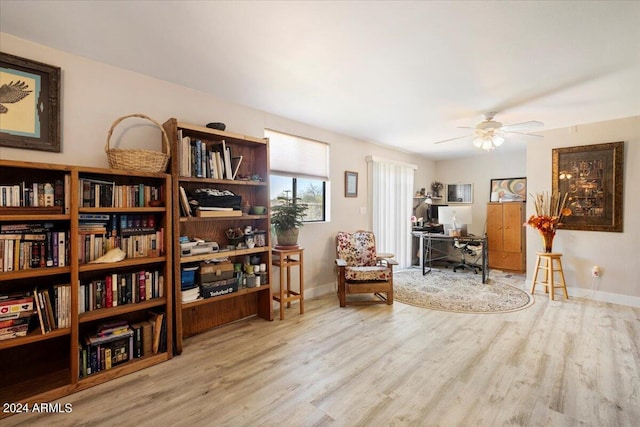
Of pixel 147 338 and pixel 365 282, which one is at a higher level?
pixel 365 282

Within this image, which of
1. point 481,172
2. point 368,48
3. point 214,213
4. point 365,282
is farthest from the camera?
point 481,172

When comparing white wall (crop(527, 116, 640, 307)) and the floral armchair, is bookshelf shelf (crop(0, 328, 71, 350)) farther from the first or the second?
white wall (crop(527, 116, 640, 307))

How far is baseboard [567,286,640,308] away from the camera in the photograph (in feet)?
11.7

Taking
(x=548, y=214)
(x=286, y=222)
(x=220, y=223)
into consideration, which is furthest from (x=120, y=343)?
(x=548, y=214)

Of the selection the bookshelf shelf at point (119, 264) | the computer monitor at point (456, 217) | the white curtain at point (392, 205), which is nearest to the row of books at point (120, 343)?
the bookshelf shelf at point (119, 264)

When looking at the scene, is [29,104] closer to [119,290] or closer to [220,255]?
[119,290]

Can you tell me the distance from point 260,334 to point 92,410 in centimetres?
132

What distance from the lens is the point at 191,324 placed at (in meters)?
2.77

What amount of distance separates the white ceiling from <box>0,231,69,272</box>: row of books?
1.33m

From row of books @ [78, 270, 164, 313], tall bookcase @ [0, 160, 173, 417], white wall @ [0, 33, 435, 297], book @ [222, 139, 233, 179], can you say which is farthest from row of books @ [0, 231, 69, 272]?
book @ [222, 139, 233, 179]

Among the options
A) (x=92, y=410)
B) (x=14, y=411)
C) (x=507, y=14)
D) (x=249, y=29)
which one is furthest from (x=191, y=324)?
(x=507, y=14)

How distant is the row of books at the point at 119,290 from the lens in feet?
6.71

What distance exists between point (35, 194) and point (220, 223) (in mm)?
1403

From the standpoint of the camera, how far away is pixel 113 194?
215 cm
